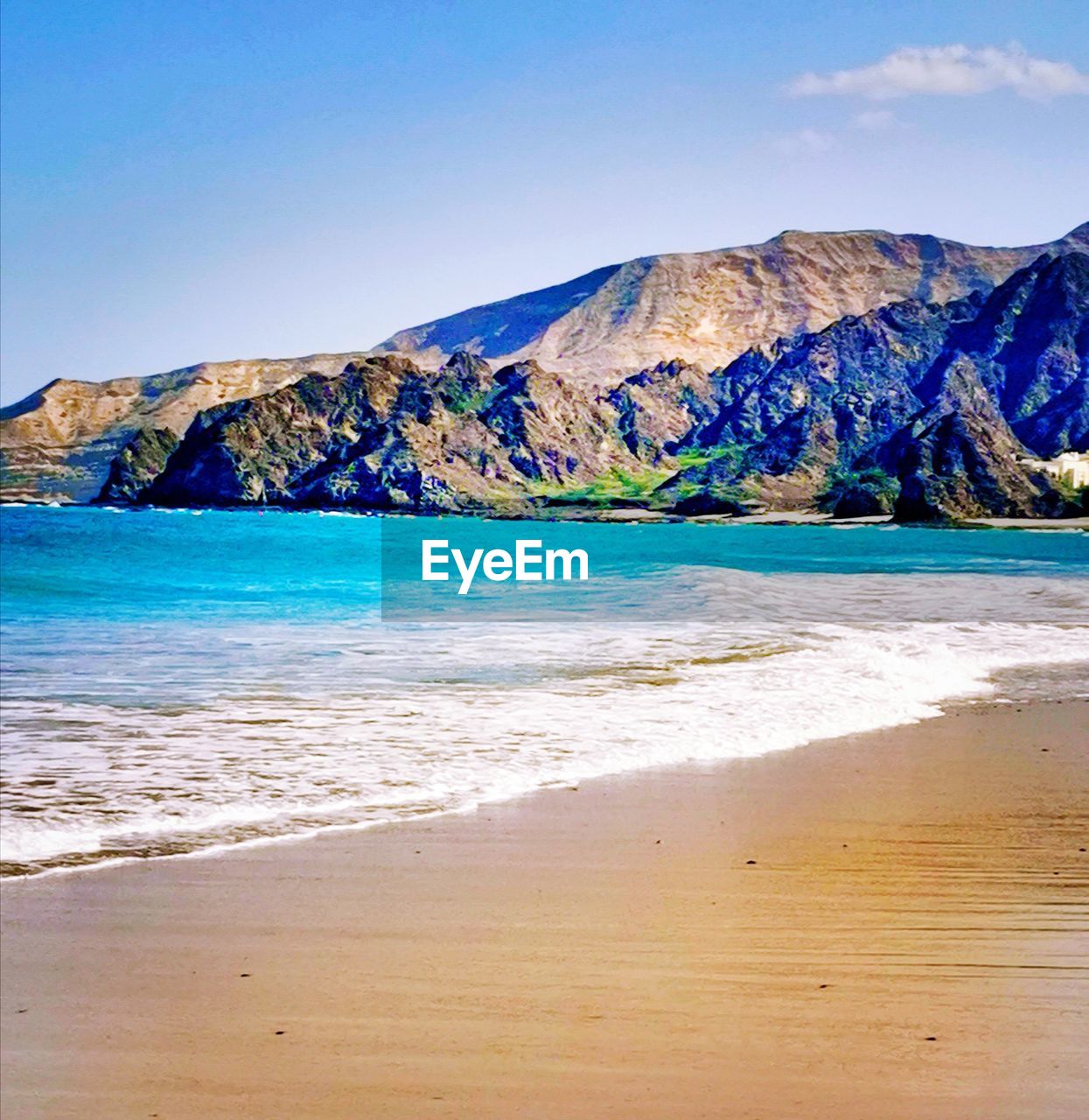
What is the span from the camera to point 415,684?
468 inches

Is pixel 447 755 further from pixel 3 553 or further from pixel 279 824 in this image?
pixel 3 553

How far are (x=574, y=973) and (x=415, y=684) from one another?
26.1 feet

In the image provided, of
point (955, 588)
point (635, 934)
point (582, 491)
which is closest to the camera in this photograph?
point (635, 934)

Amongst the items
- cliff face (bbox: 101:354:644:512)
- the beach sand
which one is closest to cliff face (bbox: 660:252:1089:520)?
cliff face (bbox: 101:354:644:512)

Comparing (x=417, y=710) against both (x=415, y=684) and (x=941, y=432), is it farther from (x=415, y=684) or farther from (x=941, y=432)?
(x=941, y=432)

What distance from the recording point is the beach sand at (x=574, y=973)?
10.6 feet

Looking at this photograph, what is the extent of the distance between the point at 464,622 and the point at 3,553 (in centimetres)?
3012

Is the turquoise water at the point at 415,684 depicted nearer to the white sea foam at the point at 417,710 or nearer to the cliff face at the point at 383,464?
A: the white sea foam at the point at 417,710

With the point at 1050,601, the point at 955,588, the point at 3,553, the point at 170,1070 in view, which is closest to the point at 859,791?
the point at 170,1070

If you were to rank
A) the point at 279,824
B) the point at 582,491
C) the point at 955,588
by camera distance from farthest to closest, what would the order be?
1. the point at 582,491
2. the point at 955,588
3. the point at 279,824

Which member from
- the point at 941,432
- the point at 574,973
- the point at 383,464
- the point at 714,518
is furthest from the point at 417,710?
the point at 383,464

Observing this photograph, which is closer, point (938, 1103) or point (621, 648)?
point (938, 1103)

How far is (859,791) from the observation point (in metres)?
7.20

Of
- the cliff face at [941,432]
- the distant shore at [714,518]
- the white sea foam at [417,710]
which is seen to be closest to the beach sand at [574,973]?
the white sea foam at [417,710]
